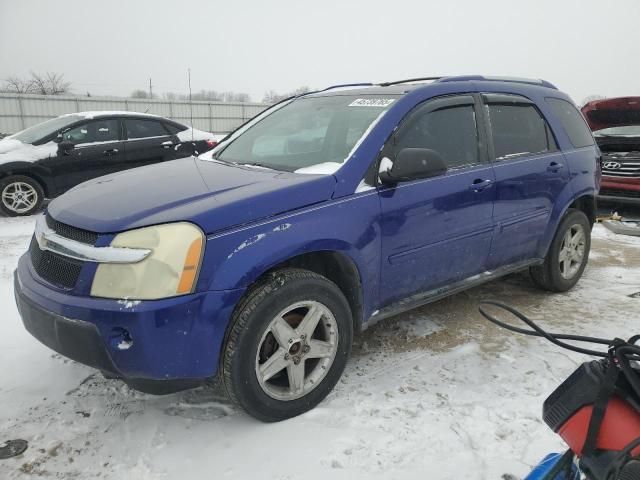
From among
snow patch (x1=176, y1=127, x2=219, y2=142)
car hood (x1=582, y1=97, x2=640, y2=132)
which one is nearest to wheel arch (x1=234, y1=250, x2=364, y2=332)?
car hood (x1=582, y1=97, x2=640, y2=132)

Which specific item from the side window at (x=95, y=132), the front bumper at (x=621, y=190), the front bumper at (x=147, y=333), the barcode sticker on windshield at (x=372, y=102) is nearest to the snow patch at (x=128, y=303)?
the front bumper at (x=147, y=333)

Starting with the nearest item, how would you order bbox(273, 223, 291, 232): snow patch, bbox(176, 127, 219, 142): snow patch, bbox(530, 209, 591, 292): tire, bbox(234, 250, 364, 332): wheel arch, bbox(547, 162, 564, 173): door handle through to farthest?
bbox(273, 223, 291, 232): snow patch < bbox(234, 250, 364, 332): wheel arch < bbox(547, 162, 564, 173): door handle < bbox(530, 209, 591, 292): tire < bbox(176, 127, 219, 142): snow patch

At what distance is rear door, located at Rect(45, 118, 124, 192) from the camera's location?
7.39 m

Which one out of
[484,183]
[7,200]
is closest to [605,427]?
[484,183]

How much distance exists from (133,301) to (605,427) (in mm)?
1757

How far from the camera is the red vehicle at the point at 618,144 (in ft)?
23.5

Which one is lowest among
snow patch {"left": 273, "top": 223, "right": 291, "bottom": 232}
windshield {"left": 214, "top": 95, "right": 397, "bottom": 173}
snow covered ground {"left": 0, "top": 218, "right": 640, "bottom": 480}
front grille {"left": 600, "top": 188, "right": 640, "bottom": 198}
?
snow covered ground {"left": 0, "top": 218, "right": 640, "bottom": 480}

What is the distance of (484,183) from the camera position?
3369 millimetres

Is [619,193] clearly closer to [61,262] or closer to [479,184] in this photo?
[479,184]

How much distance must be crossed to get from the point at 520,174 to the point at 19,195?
22.0 ft

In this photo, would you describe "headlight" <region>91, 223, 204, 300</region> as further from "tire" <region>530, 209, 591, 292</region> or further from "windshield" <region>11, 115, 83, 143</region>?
"windshield" <region>11, 115, 83, 143</region>

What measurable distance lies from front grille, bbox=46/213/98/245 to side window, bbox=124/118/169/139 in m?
5.92

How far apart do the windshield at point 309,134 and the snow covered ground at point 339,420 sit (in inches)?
51.2

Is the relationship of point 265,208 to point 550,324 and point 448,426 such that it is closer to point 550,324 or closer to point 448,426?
point 448,426
